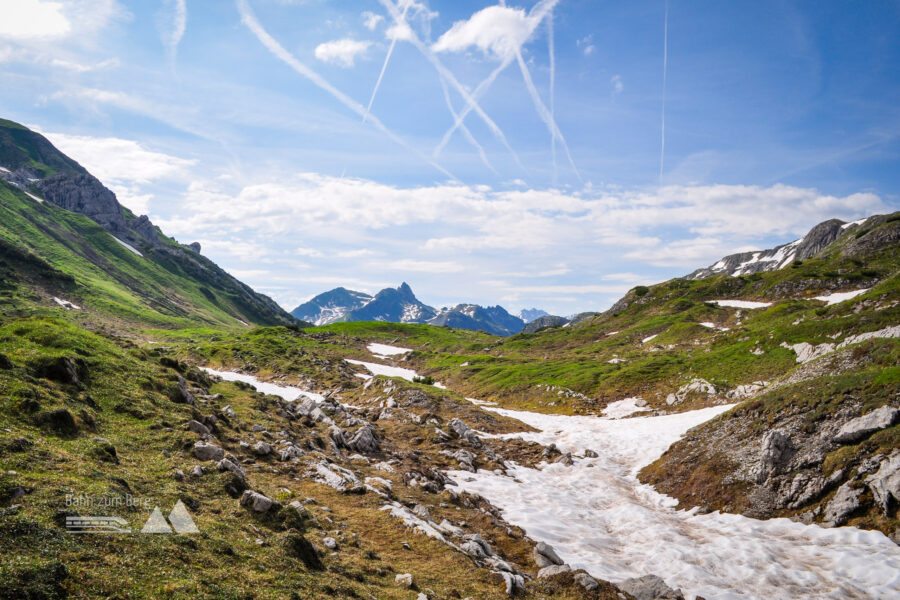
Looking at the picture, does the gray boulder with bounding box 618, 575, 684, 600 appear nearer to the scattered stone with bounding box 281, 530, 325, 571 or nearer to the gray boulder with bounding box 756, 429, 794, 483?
the gray boulder with bounding box 756, 429, 794, 483

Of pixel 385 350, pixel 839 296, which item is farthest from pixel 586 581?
pixel 385 350

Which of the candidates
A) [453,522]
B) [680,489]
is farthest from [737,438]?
[453,522]

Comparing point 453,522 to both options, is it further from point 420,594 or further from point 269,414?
point 269,414

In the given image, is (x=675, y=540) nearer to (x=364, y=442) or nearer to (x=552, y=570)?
(x=552, y=570)

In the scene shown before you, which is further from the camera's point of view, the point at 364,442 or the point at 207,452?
the point at 364,442

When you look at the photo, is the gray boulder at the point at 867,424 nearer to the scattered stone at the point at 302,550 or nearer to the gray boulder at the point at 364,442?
the scattered stone at the point at 302,550

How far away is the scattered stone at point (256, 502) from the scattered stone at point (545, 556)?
13264 millimetres

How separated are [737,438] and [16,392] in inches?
1679

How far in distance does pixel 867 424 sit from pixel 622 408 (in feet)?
113

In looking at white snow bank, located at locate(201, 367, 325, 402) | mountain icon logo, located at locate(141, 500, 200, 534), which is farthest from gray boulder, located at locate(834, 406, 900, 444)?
white snow bank, located at locate(201, 367, 325, 402)

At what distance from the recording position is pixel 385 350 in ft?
484

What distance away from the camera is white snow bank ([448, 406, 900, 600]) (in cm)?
1814

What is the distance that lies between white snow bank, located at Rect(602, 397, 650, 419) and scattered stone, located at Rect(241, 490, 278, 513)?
48.9 meters

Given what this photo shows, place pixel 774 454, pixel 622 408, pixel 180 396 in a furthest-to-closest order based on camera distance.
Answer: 1. pixel 622 408
2. pixel 180 396
3. pixel 774 454
